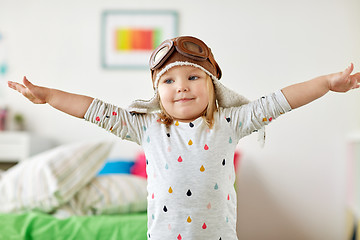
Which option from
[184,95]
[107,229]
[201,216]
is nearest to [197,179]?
[201,216]

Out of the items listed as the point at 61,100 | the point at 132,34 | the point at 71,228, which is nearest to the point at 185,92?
the point at 61,100

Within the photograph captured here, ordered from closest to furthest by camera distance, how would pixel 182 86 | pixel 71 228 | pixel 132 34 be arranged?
pixel 182 86 → pixel 71 228 → pixel 132 34

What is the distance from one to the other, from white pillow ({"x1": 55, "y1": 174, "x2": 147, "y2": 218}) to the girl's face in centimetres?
89

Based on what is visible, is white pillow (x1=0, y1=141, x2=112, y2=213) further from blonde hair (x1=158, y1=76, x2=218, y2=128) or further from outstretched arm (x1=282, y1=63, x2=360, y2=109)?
outstretched arm (x1=282, y1=63, x2=360, y2=109)

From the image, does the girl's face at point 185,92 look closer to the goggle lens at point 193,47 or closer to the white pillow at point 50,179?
the goggle lens at point 193,47

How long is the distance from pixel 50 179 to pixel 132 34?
1676 mm

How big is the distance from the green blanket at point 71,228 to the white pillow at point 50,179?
→ 16cm

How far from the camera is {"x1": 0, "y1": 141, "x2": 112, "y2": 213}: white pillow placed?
185 cm

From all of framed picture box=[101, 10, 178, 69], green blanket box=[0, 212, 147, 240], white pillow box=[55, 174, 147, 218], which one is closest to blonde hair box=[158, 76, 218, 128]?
green blanket box=[0, 212, 147, 240]

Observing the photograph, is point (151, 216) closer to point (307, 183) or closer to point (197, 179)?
point (197, 179)

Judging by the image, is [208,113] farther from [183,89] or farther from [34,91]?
[34,91]

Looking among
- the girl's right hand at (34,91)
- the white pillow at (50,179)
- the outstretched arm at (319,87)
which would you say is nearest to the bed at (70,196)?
the white pillow at (50,179)

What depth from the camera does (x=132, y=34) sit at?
3.27 meters

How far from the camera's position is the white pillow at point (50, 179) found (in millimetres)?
1850
